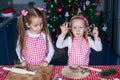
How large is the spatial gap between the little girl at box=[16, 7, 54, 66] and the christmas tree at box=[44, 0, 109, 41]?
159cm

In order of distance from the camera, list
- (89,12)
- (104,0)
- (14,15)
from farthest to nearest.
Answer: (104,0) < (14,15) < (89,12)

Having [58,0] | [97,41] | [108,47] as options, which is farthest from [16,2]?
[97,41]

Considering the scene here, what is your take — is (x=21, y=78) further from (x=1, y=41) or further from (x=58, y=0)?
(x=58, y=0)

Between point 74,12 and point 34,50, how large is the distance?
1717 mm

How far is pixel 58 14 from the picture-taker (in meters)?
3.46

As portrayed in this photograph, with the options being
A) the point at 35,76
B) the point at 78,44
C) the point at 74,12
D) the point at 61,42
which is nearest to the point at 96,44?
the point at 78,44

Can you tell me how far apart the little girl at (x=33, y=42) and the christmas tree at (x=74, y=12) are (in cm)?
159

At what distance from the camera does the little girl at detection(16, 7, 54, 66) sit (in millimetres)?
1654

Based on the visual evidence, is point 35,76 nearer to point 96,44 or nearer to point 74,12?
point 96,44

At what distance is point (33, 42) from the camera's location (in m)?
1.71

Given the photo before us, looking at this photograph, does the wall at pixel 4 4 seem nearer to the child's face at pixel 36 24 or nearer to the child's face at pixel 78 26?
the child's face at pixel 36 24

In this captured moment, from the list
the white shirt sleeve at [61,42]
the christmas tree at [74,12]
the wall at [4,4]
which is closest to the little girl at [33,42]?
the white shirt sleeve at [61,42]

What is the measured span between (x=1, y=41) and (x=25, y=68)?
1709mm

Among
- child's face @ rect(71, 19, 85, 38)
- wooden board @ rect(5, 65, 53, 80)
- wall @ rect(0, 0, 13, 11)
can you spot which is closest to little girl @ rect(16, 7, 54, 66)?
child's face @ rect(71, 19, 85, 38)
